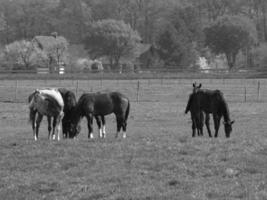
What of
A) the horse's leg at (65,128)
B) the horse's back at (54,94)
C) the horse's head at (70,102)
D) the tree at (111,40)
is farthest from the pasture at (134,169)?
the tree at (111,40)

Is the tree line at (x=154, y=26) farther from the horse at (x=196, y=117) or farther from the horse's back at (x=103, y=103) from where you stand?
the horse's back at (x=103, y=103)

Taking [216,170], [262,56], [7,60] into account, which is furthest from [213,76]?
[216,170]

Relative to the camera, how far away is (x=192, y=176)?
9.84 m

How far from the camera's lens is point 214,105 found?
16422 millimetres

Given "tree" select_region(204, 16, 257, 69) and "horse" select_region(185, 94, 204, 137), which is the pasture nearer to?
"horse" select_region(185, 94, 204, 137)

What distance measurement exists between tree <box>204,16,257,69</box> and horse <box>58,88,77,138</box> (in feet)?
254

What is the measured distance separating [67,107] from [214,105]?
4077 millimetres

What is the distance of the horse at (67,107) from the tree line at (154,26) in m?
69.0

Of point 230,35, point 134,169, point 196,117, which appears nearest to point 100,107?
point 196,117

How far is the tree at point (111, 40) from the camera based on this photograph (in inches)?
3615

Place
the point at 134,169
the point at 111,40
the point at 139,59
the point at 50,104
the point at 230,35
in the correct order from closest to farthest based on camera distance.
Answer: the point at 134,169 → the point at 50,104 → the point at 111,40 → the point at 230,35 → the point at 139,59

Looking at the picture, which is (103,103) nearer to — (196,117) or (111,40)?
(196,117)

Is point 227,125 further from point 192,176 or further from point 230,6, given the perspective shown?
point 230,6

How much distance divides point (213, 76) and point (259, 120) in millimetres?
44346
